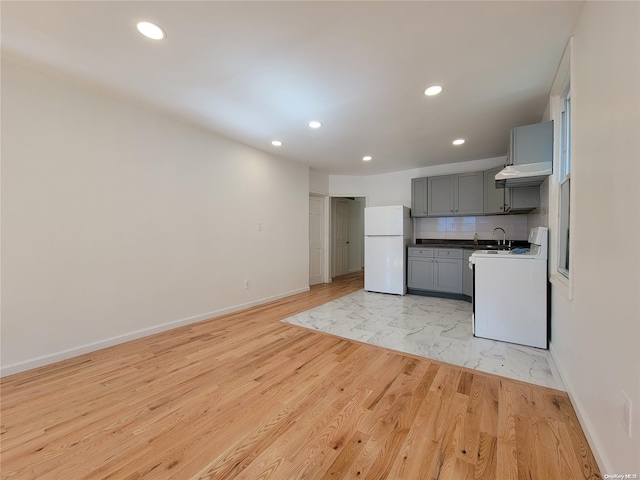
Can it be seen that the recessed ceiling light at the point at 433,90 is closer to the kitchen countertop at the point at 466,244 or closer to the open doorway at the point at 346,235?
the kitchen countertop at the point at 466,244

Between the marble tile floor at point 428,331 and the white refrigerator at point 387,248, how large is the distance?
436 mm

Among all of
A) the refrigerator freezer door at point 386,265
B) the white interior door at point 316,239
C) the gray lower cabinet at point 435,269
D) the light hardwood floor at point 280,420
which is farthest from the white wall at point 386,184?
the light hardwood floor at point 280,420

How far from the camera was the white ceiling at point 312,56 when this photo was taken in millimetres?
1593

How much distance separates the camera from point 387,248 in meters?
4.93

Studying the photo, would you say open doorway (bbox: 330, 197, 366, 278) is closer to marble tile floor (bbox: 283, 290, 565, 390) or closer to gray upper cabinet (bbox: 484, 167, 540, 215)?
marble tile floor (bbox: 283, 290, 565, 390)

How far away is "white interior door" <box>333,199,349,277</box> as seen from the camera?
6.91 meters

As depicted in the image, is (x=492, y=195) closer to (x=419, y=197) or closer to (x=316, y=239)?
(x=419, y=197)

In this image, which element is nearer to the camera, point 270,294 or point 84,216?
point 84,216

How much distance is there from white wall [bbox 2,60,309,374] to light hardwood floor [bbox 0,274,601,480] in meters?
0.43

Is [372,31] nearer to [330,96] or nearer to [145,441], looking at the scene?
[330,96]

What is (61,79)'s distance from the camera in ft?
7.56

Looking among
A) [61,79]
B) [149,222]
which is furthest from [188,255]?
[61,79]

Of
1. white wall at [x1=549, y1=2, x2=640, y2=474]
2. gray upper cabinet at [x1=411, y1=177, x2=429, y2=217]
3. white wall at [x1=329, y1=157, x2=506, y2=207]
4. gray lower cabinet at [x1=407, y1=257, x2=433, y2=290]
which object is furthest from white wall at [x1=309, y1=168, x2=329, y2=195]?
white wall at [x1=549, y1=2, x2=640, y2=474]

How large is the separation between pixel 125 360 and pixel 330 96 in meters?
3.16
